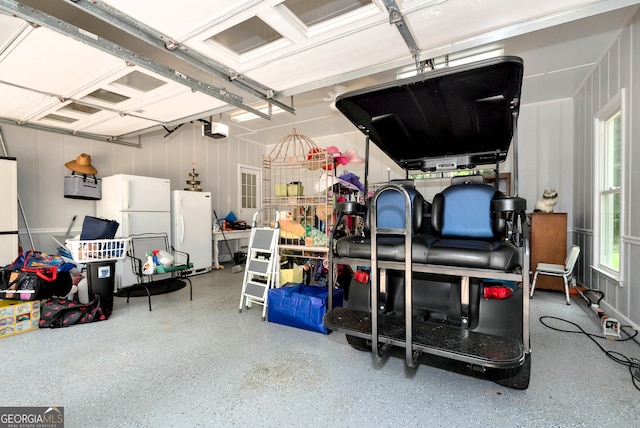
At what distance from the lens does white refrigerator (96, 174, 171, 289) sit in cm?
465

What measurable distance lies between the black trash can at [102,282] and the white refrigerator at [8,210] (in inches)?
56.0

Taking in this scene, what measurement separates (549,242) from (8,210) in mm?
7681

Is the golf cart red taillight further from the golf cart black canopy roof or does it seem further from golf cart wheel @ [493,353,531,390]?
the golf cart black canopy roof

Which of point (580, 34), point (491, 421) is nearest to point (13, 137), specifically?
point (491, 421)

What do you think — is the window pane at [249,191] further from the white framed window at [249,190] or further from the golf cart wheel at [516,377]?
the golf cart wheel at [516,377]

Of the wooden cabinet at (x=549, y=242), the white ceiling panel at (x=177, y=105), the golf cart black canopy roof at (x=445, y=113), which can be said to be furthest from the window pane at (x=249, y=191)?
the wooden cabinet at (x=549, y=242)

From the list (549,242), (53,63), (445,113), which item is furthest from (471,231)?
(53,63)

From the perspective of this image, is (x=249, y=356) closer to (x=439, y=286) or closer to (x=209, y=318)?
(x=209, y=318)

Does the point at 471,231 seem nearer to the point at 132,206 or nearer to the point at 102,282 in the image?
the point at 102,282

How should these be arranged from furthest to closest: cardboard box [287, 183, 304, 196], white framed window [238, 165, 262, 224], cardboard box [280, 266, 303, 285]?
1. white framed window [238, 165, 262, 224]
2. cardboard box [287, 183, 304, 196]
3. cardboard box [280, 266, 303, 285]

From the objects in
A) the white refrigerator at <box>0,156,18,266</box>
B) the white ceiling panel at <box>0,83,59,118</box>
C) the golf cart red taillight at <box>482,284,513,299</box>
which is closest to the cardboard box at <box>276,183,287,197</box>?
the white ceiling panel at <box>0,83,59,118</box>

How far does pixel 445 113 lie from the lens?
2.13 metres

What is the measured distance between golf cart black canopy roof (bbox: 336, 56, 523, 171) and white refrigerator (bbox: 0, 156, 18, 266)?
4.56m

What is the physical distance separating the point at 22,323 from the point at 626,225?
6232 mm
